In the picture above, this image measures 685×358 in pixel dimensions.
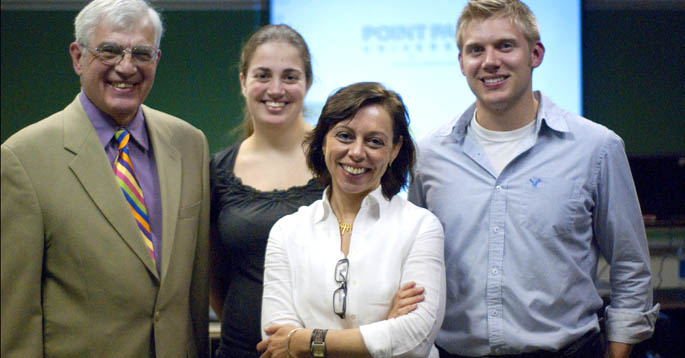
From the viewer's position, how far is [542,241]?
199 centimetres

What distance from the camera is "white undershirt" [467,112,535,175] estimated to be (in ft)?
6.82

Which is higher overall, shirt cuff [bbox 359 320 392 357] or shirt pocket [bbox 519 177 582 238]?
shirt pocket [bbox 519 177 582 238]

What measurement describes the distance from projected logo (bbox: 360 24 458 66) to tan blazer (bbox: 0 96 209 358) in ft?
8.33

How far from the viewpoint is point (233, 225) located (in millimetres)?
2244

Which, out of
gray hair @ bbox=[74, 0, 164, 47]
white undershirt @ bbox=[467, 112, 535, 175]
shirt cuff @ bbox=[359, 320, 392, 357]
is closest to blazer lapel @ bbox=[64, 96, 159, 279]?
gray hair @ bbox=[74, 0, 164, 47]

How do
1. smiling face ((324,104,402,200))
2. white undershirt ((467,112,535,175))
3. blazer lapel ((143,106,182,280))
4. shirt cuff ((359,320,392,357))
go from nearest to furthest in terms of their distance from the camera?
shirt cuff ((359,320,392,357)) → smiling face ((324,104,402,200)) → blazer lapel ((143,106,182,280)) → white undershirt ((467,112,535,175))

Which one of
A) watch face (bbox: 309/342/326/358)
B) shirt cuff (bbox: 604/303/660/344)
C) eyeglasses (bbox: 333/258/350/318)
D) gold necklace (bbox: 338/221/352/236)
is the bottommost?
shirt cuff (bbox: 604/303/660/344)

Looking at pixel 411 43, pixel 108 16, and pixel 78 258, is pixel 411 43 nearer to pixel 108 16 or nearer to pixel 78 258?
pixel 108 16

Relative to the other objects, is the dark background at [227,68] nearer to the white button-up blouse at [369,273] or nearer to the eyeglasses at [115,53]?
the eyeglasses at [115,53]

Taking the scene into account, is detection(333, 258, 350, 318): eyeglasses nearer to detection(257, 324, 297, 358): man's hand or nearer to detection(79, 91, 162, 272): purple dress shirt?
detection(257, 324, 297, 358): man's hand

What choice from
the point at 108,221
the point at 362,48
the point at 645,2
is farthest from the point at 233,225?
the point at 645,2

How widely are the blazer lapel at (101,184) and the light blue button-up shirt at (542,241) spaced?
35.5 inches

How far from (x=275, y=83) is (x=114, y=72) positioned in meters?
0.59

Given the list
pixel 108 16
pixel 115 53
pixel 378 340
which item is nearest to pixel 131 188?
pixel 115 53
